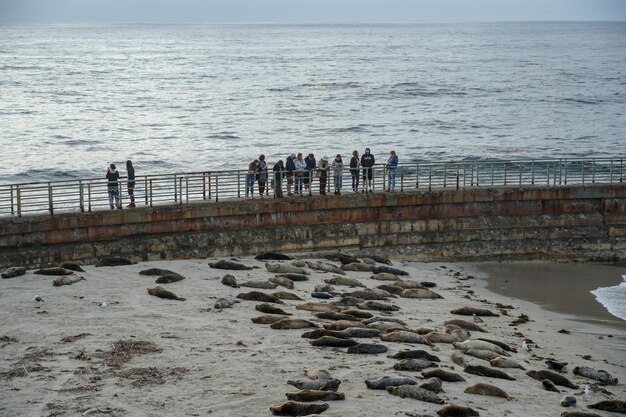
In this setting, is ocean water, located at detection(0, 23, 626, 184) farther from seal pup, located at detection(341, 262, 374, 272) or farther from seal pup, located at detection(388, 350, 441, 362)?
seal pup, located at detection(388, 350, 441, 362)

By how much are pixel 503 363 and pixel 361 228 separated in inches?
511

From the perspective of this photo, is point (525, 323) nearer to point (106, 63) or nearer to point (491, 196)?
point (491, 196)

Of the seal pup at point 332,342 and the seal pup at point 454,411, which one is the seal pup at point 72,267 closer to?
the seal pup at point 332,342

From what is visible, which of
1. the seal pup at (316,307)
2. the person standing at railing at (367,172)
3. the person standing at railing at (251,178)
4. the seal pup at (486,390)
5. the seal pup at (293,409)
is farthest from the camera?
the person standing at railing at (367,172)

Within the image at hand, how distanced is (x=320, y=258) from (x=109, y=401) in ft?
52.4

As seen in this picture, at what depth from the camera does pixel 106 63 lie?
162750mm

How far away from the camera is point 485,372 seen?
69.9ft

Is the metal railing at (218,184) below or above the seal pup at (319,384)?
above

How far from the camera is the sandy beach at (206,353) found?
730 inches

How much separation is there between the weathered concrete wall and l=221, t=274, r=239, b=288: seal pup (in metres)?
4.37

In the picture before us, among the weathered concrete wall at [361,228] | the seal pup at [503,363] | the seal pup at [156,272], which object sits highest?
the weathered concrete wall at [361,228]

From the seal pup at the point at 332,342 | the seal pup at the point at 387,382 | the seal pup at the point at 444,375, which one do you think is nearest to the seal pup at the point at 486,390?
the seal pup at the point at 444,375

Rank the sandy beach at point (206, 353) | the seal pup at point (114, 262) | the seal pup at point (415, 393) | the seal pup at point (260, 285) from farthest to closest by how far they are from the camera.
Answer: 1. the seal pup at point (114, 262)
2. the seal pup at point (260, 285)
3. the seal pup at point (415, 393)
4. the sandy beach at point (206, 353)

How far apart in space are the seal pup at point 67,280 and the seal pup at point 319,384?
9789 millimetres
